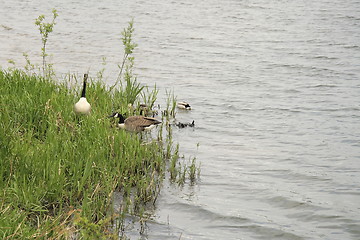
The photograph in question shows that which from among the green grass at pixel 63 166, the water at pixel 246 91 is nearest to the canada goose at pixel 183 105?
the water at pixel 246 91

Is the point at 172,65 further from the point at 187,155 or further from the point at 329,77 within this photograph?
the point at 187,155

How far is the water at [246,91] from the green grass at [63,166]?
0.56 m

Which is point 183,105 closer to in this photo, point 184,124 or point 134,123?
point 184,124

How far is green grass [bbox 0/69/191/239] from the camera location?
263 inches

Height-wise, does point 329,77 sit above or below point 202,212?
above

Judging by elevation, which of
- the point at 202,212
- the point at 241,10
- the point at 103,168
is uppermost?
the point at 241,10

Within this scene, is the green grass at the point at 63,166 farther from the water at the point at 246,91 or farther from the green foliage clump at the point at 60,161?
the water at the point at 246,91

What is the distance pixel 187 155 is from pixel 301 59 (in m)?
10.2

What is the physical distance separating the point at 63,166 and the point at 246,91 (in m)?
9.41

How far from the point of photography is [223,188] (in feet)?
30.9

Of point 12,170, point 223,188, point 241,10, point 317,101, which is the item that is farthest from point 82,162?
→ point 241,10

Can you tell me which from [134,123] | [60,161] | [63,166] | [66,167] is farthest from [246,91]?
[63,166]

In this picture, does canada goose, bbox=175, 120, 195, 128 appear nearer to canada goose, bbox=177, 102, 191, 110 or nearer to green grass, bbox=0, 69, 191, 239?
canada goose, bbox=177, 102, 191, 110

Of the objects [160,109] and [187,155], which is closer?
[187,155]
